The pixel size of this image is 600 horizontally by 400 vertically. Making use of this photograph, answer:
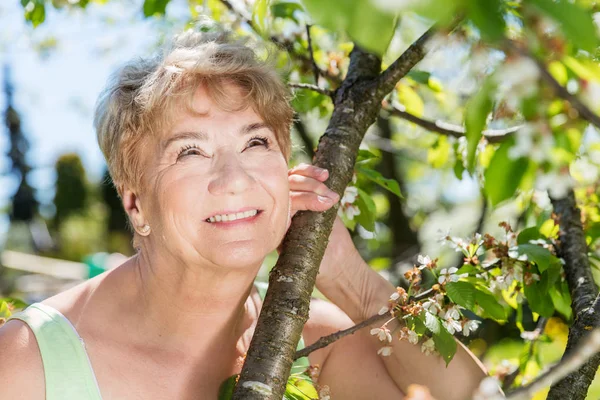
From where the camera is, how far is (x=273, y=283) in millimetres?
1672

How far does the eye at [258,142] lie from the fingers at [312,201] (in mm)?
165

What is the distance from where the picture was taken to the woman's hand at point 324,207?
1.86 meters

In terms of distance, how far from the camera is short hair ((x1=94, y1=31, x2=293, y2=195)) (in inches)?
72.9

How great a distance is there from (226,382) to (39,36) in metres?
6.59

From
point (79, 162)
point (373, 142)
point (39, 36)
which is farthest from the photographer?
point (79, 162)

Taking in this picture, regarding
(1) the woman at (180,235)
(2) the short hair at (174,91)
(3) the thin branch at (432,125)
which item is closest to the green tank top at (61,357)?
(1) the woman at (180,235)

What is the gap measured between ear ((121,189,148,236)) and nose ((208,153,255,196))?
0.34m

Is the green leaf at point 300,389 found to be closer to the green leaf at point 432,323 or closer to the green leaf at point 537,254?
the green leaf at point 432,323

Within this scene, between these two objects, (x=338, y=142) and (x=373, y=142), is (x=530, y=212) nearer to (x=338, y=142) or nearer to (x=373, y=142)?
(x=338, y=142)

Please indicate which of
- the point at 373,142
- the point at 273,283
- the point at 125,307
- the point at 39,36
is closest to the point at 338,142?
the point at 273,283

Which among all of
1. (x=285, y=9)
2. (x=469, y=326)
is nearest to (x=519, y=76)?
(x=469, y=326)

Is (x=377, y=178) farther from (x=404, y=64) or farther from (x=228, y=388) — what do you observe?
(x=228, y=388)

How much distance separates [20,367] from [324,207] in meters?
0.88

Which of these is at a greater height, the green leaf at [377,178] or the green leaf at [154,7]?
the green leaf at [154,7]
